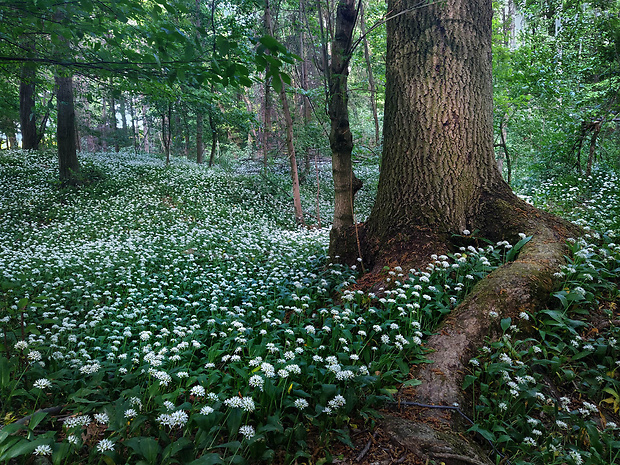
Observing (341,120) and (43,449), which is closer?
(43,449)

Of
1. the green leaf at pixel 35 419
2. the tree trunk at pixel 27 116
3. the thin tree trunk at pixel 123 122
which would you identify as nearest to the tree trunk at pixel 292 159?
the green leaf at pixel 35 419

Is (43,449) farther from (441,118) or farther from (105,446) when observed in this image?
(441,118)

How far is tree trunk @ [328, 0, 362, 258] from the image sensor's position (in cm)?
481

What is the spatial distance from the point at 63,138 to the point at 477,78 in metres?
11.9

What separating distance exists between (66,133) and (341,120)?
33.2 feet

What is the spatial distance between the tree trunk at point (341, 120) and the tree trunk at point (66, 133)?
373 inches

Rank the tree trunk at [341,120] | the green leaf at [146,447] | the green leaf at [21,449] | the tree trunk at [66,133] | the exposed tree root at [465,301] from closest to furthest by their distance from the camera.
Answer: the green leaf at [21,449] → the green leaf at [146,447] → the exposed tree root at [465,301] → the tree trunk at [341,120] → the tree trunk at [66,133]

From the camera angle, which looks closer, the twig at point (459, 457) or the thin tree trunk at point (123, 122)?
the twig at point (459, 457)

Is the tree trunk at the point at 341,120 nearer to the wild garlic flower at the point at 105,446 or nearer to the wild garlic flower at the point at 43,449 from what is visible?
the wild garlic flower at the point at 105,446

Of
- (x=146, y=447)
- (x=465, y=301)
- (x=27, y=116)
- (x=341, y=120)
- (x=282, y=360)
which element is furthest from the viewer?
(x=27, y=116)

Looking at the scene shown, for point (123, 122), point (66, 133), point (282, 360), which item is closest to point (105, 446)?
point (282, 360)

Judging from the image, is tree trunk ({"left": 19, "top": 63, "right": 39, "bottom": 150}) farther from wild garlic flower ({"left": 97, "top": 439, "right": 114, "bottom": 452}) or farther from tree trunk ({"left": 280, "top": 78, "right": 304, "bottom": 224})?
wild garlic flower ({"left": 97, "top": 439, "right": 114, "bottom": 452})

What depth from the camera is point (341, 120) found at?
16.3ft

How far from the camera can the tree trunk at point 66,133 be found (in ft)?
34.6
